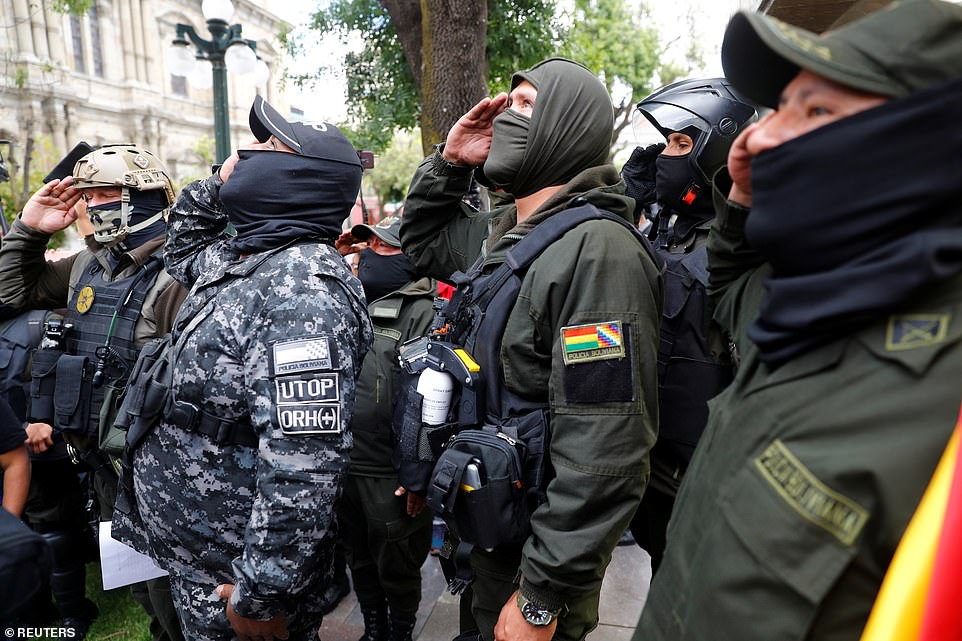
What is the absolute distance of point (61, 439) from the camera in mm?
3369

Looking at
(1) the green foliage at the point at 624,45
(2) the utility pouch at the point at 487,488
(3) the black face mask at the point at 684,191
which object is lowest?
(2) the utility pouch at the point at 487,488

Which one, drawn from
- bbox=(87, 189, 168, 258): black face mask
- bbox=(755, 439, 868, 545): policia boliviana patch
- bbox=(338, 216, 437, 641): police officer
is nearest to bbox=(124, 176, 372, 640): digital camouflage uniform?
bbox=(338, 216, 437, 641): police officer

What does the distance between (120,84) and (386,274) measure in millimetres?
37169

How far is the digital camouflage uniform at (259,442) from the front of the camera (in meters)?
1.77

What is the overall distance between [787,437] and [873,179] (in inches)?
17.2

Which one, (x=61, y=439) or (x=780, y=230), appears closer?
(x=780, y=230)

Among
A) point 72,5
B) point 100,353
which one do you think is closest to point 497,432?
point 100,353

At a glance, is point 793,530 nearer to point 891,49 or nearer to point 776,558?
point 776,558

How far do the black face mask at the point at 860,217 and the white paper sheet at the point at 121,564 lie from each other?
7.69 feet

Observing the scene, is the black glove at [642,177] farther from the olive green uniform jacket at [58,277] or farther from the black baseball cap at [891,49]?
the olive green uniform jacket at [58,277]

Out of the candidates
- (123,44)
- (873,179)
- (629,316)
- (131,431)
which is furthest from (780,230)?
(123,44)

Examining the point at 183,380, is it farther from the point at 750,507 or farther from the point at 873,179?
the point at 873,179

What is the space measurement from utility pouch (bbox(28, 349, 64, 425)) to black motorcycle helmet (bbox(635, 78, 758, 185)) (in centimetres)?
313

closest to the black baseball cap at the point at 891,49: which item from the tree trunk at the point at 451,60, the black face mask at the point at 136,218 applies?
the black face mask at the point at 136,218
